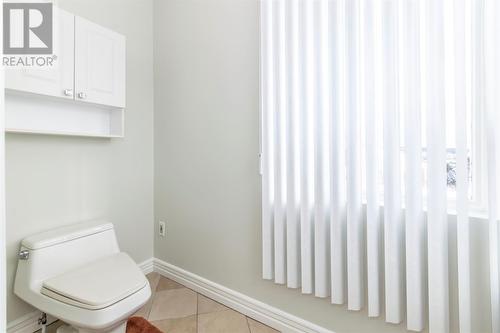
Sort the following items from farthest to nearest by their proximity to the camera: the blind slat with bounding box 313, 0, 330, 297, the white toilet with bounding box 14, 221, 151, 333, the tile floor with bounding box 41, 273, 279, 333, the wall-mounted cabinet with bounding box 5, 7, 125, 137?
the tile floor with bounding box 41, 273, 279, 333, the wall-mounted cabinet with bounding box 5, 7, 125, 137, the blind slat with bounding box 313, 0, 330, 297, the white toilet with bounding box 14, 221, 151, 333

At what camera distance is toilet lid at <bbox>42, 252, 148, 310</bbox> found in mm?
1223

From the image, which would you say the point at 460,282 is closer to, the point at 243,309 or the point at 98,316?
the point at 243,309

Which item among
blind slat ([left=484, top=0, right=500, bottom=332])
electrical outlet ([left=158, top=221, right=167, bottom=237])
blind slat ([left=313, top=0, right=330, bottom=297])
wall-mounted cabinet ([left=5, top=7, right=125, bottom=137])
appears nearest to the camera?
blind slat ([left=484, top=0, right=500, bottom=332])

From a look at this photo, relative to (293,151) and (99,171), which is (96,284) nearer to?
(99,171)

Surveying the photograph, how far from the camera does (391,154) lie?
1.16 meters

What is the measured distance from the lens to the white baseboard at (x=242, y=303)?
152 cm

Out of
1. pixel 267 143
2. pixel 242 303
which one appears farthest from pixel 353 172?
pixel 242 303

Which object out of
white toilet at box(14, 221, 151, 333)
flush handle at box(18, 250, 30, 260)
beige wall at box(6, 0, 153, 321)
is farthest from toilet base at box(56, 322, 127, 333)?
flush handle at box(18, 250, 30, 260)

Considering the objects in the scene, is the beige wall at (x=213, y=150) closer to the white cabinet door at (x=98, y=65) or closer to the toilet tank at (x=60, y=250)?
the white cabinet door at (x=98, y=65)

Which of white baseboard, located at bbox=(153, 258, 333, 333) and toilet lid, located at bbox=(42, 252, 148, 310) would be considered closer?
toilet lid, located at bbox=(42, 252, 148, 310)

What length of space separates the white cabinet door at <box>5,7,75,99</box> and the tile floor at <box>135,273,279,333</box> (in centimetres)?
151

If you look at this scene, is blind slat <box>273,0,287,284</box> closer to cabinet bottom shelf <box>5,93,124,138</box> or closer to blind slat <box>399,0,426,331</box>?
blind slat <box>399,0,426,331</box>

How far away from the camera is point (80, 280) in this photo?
4.45 feet

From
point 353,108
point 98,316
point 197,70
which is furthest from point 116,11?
point 98,316
